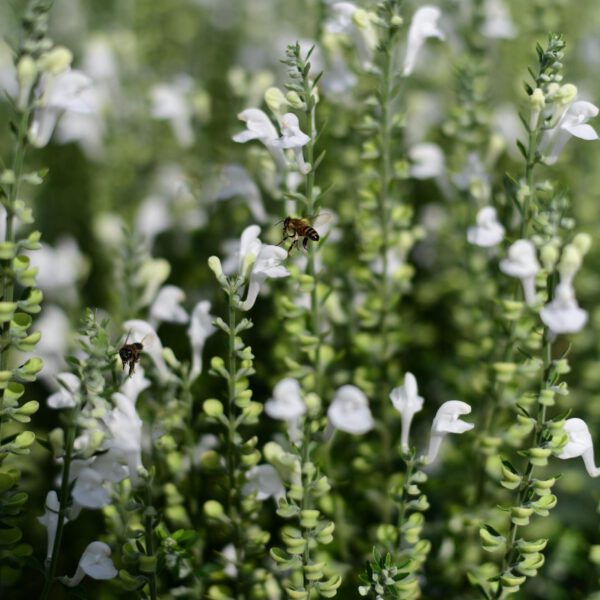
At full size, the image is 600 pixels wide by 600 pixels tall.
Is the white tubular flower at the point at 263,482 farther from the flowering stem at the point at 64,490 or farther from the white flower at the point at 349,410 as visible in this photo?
the flowering stem at the point at 64,490

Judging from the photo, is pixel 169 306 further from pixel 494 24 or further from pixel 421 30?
pixel 494 24

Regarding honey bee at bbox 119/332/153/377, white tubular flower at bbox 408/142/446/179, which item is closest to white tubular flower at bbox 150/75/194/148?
white tubular flower at bbox 408/142/446/179

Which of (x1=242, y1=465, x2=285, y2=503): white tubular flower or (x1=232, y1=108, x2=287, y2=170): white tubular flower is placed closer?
(x1=242, y1=465, x2=285, y2=503): white tubular flower

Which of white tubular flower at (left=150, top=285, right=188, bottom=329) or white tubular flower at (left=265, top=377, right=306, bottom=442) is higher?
white tubular flower at (left=265, top=377, right=306, bottom=442)

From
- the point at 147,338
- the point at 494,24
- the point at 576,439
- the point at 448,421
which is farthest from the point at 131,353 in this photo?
the point at 494,24

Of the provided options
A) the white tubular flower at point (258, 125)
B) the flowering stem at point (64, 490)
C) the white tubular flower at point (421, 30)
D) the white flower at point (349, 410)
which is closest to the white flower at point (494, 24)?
the white tubular flower at point (421, 30)

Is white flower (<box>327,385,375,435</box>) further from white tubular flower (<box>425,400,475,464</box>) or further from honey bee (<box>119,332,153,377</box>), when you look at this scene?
honey bee (<box>119,332,153,377</box>)
